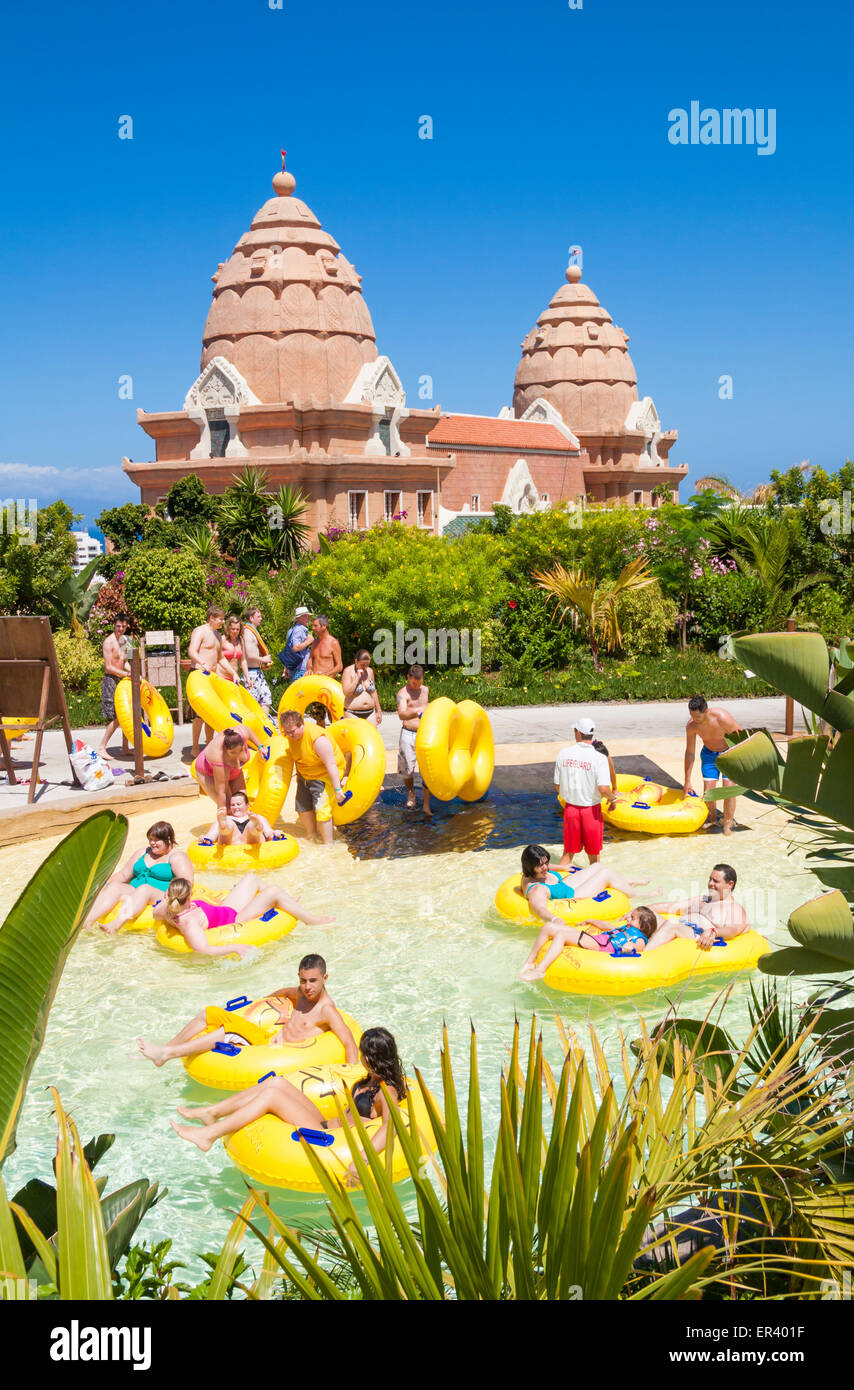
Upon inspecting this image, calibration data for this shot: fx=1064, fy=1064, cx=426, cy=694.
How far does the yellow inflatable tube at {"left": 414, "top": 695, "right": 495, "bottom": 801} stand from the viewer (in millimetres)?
10281

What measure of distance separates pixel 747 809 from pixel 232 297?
94.9 feet

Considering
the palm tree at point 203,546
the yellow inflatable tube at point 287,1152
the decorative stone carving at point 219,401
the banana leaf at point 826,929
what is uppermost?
the decorative stone carving at point 219,401

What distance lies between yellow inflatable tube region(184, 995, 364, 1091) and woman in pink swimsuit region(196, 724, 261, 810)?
3.38m

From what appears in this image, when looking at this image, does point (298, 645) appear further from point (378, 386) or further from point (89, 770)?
point (378, 386)

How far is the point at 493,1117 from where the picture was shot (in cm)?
590

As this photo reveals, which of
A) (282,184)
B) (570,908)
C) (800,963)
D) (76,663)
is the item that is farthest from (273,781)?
(282,184)

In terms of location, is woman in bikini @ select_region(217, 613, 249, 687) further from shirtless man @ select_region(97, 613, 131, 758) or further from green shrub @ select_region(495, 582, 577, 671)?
green shrub @ select_region(495, 582, 577, 671)

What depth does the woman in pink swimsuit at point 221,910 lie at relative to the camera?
7.97 m

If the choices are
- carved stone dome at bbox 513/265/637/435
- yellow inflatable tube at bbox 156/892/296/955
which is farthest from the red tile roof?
yellow inflatable tube at bbox 156/892/296/955

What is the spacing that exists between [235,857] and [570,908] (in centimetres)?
317

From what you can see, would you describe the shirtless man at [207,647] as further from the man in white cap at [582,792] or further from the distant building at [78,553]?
the distant building at [78,553]

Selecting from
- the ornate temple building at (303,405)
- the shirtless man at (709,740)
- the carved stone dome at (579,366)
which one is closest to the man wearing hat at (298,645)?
the shirtless man at (709,740)

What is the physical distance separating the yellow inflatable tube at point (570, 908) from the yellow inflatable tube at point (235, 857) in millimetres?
2321

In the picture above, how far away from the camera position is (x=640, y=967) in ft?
23.9
